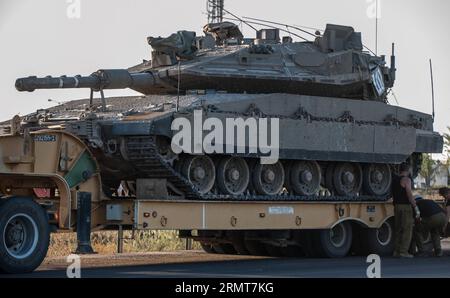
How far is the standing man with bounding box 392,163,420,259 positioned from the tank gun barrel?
17.3 feet

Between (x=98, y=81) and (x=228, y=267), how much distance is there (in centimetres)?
417

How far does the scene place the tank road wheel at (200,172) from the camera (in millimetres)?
20094

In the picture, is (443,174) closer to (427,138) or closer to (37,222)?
(427,138)

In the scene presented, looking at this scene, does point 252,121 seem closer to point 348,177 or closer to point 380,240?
point 348,177

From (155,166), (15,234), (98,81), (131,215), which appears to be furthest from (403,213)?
(15,234)

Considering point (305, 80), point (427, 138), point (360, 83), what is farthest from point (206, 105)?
point (427, 138)

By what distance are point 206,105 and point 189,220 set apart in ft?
6.75

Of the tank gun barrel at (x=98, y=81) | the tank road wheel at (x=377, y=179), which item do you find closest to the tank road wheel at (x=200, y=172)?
the tank gun barrel at (x=98, y=81)

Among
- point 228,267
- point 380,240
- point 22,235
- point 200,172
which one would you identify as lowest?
point 228,267

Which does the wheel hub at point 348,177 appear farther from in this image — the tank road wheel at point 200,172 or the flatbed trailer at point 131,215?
the tank road wheel at point 200,172

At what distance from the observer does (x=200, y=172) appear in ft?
66.4

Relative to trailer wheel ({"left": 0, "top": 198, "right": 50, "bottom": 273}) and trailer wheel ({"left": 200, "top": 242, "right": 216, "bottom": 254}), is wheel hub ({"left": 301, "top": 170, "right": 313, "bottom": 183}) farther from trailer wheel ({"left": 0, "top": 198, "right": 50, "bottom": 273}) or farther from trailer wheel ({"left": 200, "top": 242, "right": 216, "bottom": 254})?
trailer wheel ({"left": 0, "top": 198, "right": 50, "bottom": 273})

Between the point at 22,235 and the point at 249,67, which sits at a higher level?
the point at 249,67

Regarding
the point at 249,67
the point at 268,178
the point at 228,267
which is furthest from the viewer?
the point at 249,67
